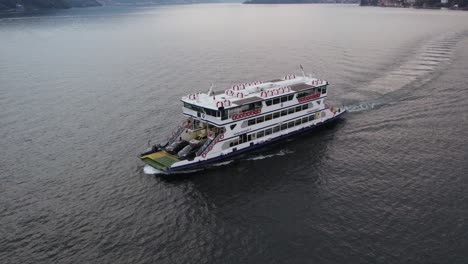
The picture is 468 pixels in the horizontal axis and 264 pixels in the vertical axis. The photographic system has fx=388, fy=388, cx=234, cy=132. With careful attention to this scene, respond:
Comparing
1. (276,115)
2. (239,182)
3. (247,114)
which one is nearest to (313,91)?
(276,115)

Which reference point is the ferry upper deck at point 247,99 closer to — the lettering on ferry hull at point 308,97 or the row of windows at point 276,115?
the lettering on ferry hull at point 308,97

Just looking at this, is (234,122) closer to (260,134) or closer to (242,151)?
(242,151)

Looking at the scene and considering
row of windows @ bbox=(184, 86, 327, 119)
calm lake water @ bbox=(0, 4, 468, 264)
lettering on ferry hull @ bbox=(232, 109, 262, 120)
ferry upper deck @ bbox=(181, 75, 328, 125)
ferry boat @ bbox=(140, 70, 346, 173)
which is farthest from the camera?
lettering on ferry hull @ bbox=(232, 109, 262, 120)

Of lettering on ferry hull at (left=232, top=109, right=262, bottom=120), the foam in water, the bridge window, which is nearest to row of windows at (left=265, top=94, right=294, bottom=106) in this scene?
lettering on ferry hull at (left=232, top=109, right=262, bottom=120)

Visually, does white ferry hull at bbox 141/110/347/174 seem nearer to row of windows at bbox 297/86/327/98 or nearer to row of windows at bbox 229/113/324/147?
row of windows at bbox 229/113/324/147

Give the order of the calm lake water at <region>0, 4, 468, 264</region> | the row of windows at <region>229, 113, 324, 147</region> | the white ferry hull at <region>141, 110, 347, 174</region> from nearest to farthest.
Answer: the calm lake water at <region>0, 4, 468, 264</region> → the white ferry hull at <region>141, 110, 347, 174</region> → the row of windows at <region>229, 113, 324, 147</region>

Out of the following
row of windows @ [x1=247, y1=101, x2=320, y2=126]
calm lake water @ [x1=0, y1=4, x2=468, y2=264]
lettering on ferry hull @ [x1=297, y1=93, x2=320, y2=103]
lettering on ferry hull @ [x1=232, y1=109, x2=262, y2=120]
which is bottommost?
calm lake water @ [x1=0, y1=4, x2=468, y2=264]

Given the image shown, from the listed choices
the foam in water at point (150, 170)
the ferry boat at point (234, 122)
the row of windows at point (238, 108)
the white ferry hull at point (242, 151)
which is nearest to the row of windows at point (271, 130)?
the ferry boat at point (234, 122)

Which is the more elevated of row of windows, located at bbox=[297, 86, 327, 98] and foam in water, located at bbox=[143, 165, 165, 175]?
row of windows, located at bbox=[297, 86, 327, 98]

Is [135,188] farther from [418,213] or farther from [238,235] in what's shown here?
[418,213]
